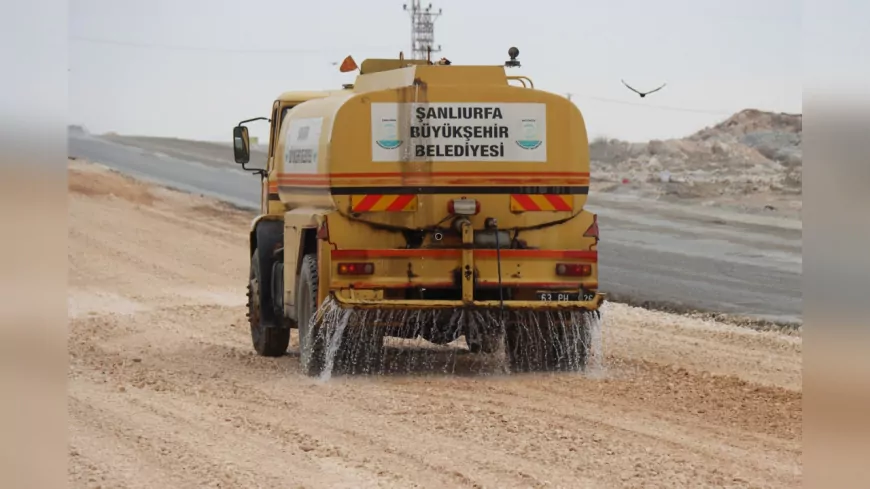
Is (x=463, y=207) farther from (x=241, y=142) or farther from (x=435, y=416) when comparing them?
(x=241, y=142)

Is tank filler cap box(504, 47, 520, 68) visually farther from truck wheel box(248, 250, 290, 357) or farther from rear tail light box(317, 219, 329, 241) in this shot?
truck wheel box(248, 250, 290, 357)

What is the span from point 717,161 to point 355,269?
35.3 metres

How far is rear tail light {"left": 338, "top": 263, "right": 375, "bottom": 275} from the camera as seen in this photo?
1180cm

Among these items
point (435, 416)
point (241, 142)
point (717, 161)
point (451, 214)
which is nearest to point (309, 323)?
point (451, 214)

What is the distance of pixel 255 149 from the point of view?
4322 cm

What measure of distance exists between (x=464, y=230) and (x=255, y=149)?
32040mm

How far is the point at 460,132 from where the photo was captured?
12.1m

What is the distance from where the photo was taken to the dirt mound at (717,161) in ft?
123

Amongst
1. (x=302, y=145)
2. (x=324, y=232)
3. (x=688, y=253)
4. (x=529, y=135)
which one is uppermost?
(x=529, y=135)

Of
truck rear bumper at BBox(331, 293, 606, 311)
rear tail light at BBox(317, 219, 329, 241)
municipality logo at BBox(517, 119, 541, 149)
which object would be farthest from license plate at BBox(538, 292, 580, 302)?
rear tail light at BBox(317, 219, 329, 241)

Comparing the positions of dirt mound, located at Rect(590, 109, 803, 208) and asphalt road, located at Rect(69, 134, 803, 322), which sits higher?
dirt mound, located at Rect(590, 109, 803, 208)
